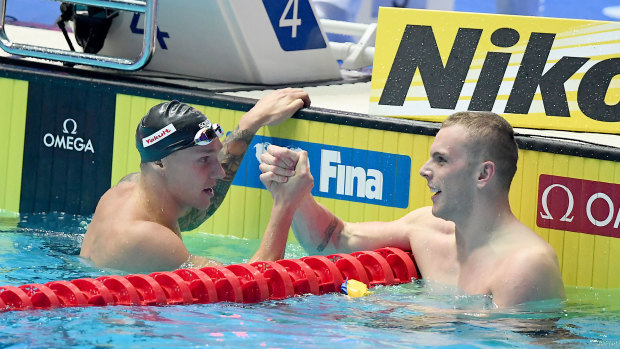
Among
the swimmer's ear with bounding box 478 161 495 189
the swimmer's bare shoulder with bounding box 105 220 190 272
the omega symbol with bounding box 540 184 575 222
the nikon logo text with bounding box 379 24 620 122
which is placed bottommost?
the swimmer's bare shoulder with bounding box 105 220 190 272

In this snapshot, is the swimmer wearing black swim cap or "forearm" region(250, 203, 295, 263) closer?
the swimmer wearing black swim cap

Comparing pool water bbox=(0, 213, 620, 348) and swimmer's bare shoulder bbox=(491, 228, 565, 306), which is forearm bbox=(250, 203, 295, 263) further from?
swimmer's bare shoulder bbox=(491, 228, 565, 306)

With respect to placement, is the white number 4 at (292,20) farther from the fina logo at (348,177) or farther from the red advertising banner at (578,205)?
the red advertising banner at (578,205)

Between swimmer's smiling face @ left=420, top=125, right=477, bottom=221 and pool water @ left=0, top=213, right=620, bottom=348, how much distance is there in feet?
1.10

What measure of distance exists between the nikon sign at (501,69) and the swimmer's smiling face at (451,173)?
2.02ft

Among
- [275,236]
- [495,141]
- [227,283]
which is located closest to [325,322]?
[227,283]

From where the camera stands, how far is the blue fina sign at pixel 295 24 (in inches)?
216

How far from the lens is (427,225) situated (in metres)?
4.27

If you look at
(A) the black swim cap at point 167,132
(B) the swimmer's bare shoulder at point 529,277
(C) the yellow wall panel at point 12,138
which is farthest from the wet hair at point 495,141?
(C) the yellow wall panel at point 12,138

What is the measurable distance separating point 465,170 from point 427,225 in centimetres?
53

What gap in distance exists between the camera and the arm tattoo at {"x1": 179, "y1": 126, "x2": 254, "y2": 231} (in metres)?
4.69

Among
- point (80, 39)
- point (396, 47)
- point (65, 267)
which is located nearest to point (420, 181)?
point (396, 47)

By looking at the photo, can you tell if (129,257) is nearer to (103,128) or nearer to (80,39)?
(103,128)

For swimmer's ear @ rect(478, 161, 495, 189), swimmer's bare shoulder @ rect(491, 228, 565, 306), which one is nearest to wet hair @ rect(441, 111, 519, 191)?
swimmer's ear @ rect(478, 161, 495, 189)
